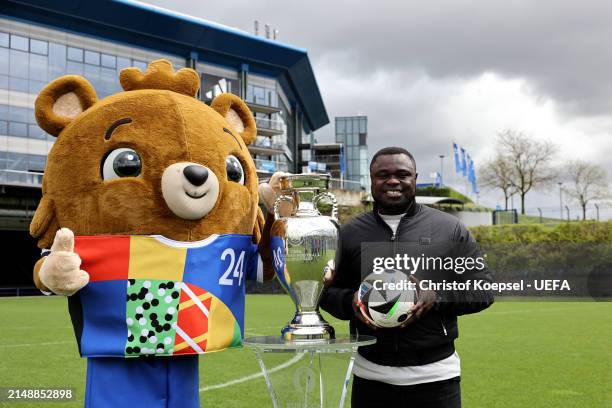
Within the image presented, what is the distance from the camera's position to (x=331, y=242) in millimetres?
2184

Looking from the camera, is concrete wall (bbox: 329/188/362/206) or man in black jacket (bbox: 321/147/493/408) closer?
man in black jacket (bbox: 321/147/493/408)

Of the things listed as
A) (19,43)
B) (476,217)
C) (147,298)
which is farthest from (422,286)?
(476,217)

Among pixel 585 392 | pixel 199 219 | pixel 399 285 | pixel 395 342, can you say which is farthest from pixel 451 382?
pixel 585 392

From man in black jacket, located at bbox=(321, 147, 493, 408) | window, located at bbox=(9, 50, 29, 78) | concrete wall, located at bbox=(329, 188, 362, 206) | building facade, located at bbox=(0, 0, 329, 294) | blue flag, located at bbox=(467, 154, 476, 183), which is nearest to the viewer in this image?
man in black jacket, located at bbox=(321, 147, 493, 408)

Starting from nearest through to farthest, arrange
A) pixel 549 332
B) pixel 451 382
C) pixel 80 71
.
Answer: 1. pixel 451 382
2. pixel 549 332
3. pixel 80 71

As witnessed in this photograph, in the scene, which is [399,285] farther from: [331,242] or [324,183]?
[324,183]

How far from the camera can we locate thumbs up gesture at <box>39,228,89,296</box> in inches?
94.6

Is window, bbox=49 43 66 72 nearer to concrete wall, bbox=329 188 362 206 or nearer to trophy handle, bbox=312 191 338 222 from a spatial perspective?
concrete wall, bbox=329 188 362 206

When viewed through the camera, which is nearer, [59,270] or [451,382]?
[59,270]

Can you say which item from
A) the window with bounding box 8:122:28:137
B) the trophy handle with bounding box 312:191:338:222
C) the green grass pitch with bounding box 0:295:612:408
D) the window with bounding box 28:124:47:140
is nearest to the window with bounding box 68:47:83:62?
the window with bounding box 28:124:47:140

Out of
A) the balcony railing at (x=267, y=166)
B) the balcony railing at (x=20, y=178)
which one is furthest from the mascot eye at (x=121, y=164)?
the balcony railing at (x=267, y=166)

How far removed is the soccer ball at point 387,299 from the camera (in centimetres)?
225

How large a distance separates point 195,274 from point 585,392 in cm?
492

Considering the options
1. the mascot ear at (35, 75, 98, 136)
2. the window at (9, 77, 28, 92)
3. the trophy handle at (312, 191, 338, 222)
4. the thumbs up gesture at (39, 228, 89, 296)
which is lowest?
the thumbs up gesture at (39, 228, 89, 296)
